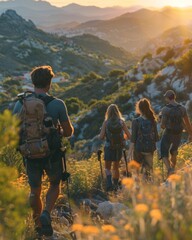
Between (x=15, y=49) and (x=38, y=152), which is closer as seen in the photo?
(x=38, y=152)

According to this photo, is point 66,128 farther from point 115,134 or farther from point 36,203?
point 115,134

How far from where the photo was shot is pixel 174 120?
726cm

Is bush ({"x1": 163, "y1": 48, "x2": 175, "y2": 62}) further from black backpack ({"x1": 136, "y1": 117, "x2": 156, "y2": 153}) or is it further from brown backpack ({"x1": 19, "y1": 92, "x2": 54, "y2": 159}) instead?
brown backpack ({"x1": 19, "y1": 92, "x2": 54, "y2": 159})

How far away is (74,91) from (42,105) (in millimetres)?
45484

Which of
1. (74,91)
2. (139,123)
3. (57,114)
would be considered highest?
(57,114)

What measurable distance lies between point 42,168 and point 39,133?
1.60 feet

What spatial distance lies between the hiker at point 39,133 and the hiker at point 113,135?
2395mm

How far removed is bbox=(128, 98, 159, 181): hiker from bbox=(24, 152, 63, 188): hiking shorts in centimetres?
234

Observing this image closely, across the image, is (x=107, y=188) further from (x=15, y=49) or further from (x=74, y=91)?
(x=15, y=49)

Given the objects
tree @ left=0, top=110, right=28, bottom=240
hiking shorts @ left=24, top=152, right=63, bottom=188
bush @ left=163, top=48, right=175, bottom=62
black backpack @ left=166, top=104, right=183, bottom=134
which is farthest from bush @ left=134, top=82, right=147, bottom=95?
tree @ left=0, top=110, right=28, bottom=240

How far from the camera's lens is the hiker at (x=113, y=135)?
7.18 m

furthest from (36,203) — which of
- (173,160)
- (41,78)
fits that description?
(173,160)

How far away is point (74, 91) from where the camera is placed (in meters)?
49.8

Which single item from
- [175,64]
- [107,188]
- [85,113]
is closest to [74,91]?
[85,113]
